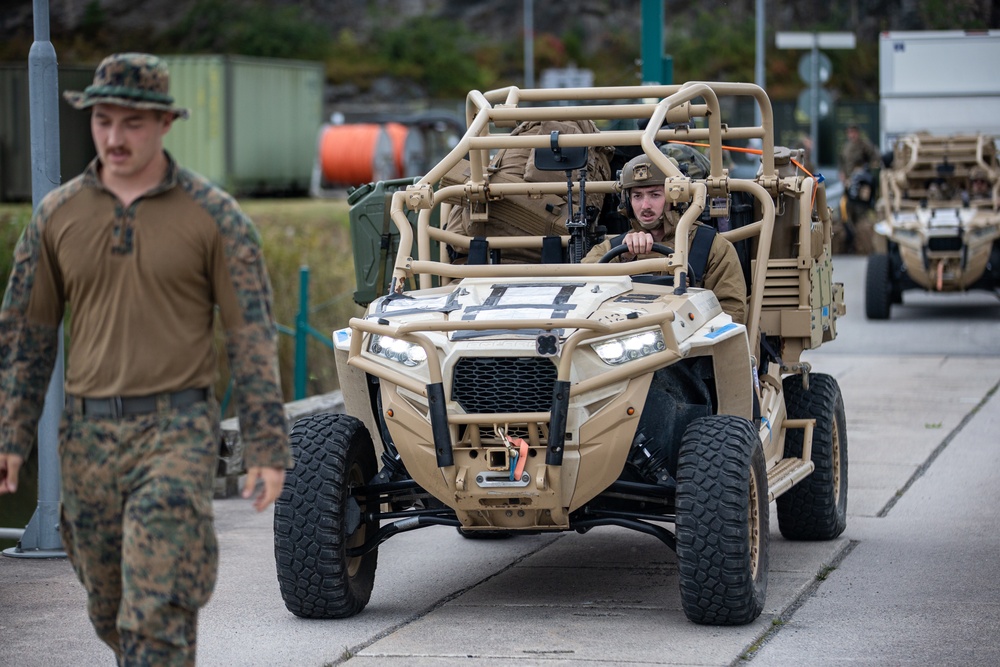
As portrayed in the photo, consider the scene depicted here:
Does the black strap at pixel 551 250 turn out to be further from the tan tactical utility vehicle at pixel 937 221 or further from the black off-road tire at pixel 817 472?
the tan tactical utility vehicle at pixel 937 221

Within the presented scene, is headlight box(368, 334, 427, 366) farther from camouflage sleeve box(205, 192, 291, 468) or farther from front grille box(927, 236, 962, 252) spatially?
front grille box(927, 236, 962, 252)

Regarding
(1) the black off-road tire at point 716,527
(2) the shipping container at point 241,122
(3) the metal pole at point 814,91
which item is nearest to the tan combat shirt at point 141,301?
(1) the black off-road tire at point 716,527

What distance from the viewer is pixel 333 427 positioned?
6.99 meters

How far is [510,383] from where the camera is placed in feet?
21.4

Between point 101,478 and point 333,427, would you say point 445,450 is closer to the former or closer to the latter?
point 333,427

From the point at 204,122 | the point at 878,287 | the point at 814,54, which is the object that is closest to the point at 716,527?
the point at 878,287

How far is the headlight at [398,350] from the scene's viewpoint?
6688 millimetres

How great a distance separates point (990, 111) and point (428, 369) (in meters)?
18.3

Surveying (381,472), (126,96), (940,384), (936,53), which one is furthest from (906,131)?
(126,96)

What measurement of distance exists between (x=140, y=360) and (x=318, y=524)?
2236 mm

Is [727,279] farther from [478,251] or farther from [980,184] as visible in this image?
[980,184]

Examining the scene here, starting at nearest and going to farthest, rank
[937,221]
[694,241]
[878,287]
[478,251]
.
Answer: [694,241]
[478,251]
[937,221]
[878,287]

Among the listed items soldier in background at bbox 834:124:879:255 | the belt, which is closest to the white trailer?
soldier in background at bbox 834:124:879:255

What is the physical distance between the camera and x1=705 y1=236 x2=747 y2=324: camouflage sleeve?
7.56 m
